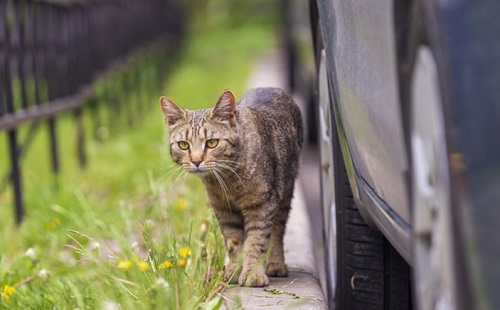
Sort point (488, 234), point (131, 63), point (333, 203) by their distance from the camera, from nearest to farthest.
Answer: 1. point (488, 234)
2. point (333, 203)
3. point (131, 63)

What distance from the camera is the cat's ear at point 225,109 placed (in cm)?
412

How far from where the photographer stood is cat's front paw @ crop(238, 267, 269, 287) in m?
4.12

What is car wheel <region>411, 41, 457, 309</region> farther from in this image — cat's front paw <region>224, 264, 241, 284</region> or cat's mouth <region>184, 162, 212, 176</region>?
cat's front paw <region>224, 264, 241, 284</region>

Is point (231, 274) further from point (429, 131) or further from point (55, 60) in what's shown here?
point (55, 60)

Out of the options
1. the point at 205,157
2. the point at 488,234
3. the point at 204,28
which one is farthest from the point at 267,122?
the point at 204,28

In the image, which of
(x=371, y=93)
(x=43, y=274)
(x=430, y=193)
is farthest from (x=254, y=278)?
(x=430, y=193)

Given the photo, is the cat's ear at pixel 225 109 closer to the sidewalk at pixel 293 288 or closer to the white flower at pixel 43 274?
the sidewalk at pixel 293 288

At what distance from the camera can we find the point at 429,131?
7.49 feet

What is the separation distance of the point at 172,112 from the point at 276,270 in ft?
2.50

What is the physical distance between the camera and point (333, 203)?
13.9 feet

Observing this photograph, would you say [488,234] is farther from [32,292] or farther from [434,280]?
[32,292]

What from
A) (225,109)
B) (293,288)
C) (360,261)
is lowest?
(293,288)

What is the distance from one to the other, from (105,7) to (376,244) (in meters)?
10.7

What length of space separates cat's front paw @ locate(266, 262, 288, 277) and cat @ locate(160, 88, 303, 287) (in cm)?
10
